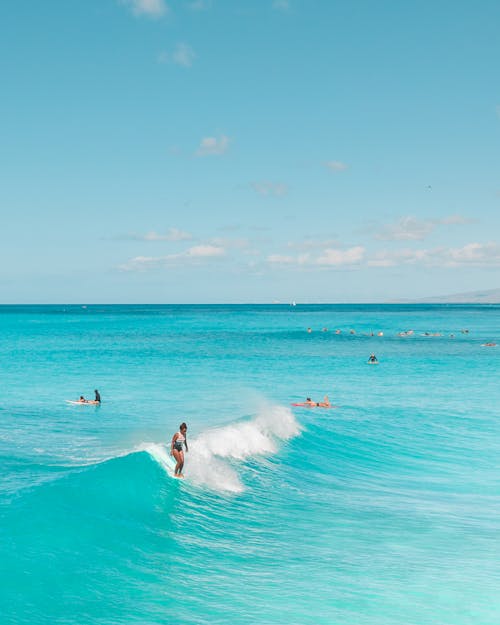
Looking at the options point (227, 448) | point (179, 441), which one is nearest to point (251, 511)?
point (179, 441)

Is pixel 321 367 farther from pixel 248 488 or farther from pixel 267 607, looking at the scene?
pixel 267 607

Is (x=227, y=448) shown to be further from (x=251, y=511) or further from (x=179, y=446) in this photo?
(x=251, y=511)

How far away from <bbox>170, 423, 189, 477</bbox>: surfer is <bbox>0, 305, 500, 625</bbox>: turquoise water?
55cm

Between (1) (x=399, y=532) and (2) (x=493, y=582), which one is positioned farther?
(1) (x=399, y=532)

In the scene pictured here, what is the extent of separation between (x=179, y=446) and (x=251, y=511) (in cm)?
375

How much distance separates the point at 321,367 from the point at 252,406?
27.4 m

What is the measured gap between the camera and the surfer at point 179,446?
71.3ft

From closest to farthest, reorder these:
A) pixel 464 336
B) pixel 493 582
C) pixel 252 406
Answer: pixel 493 582
pixel 252 406
pixel 464 336

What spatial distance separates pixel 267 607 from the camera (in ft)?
43.9

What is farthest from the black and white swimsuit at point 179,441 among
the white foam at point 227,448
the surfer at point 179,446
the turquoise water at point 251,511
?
the white foam at point 227,448

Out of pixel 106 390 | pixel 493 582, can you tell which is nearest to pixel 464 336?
pixel 106 390

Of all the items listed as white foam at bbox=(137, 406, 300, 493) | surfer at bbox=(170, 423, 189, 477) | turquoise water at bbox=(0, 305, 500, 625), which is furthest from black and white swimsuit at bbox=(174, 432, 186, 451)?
white foam at bbox=(137, 406, 300, 493)

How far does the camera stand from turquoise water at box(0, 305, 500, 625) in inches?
537

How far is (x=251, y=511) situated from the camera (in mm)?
Result: 19953
